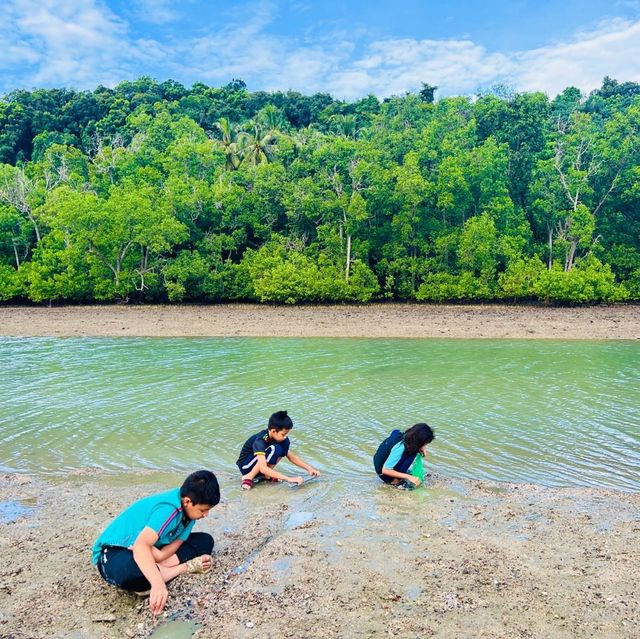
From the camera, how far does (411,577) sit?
4.67 m

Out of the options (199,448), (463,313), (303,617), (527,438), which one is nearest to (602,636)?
(303,617)

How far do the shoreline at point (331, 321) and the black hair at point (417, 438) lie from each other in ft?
46.1

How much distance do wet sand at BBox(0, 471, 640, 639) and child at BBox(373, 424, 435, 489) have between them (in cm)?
20

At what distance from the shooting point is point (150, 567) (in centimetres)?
426

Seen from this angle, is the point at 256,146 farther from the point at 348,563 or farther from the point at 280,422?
the point at 348,563

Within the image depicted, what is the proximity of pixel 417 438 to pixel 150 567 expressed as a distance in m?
3.37

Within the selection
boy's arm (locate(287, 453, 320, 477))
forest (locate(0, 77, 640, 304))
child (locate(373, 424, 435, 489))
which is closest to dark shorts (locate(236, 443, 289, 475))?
boy's arm (locate(287, 453, 320, 477))

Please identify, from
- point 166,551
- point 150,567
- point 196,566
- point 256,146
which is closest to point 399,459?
point 196,566

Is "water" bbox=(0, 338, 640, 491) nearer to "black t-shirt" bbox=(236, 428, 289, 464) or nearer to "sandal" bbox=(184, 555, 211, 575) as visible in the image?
"black t-shirt" bbox=(236, 428, 289, 464)

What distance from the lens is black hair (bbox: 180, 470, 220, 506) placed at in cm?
434

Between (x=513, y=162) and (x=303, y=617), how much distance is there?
99.3 ft

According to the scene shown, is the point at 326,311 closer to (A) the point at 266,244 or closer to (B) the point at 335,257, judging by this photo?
(B) the point at 335,257

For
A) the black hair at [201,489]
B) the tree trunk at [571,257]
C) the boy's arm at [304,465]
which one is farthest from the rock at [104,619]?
the tree trunk at [571,257]

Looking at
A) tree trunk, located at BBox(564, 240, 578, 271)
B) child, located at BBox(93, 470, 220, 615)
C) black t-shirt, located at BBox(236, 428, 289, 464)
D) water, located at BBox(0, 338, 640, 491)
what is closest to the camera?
child, located at BBox(93, 470, 220, 615)
